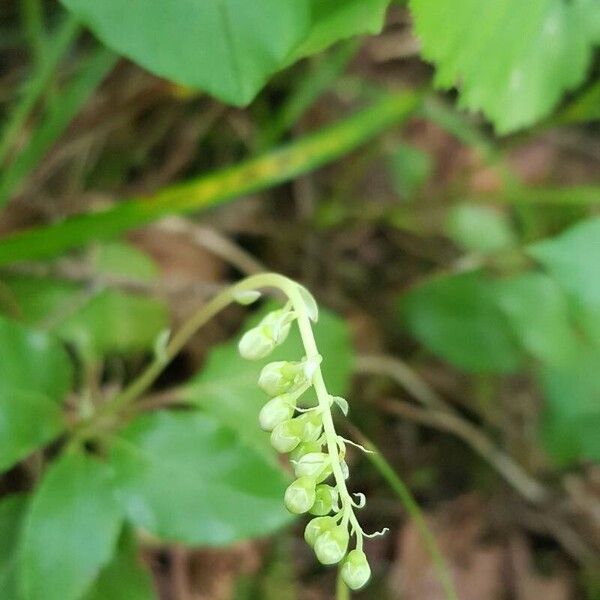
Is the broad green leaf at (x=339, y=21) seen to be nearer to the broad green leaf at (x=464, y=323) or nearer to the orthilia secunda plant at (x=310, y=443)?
the orthilia secunda plant at (x=310, y=443)

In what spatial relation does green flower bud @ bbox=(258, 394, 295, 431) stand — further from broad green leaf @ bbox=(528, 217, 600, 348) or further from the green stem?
broad green leaf @ bbox=(528, 217, 600, 348)

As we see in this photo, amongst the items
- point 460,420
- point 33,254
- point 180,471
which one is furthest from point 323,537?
point 460,420

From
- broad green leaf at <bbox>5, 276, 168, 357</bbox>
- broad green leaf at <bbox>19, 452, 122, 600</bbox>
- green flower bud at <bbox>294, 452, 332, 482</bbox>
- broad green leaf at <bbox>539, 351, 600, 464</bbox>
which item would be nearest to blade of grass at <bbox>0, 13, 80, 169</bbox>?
broad green leaf at <bbox>5, 276, 168, 357</bbox>

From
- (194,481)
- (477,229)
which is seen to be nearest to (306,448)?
(194,481)

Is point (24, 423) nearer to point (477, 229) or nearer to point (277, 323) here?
point (277, 323)

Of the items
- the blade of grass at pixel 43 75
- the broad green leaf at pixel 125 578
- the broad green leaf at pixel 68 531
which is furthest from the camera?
the blade of grass at pixel 43 75

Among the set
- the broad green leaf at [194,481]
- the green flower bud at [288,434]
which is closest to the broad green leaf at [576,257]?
the broad green leaf at [194,481]

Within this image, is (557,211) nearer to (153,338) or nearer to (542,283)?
(542,283)

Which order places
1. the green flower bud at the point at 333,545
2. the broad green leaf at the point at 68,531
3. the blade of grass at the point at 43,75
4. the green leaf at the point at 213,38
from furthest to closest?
the blade of grass at the point at 43,75, the broad green leaf at the point at 68,531, the green leaf at the point at 213,38, the green flower bud at the point at 333,545
